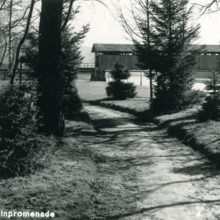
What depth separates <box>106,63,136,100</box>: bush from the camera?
89.3ft

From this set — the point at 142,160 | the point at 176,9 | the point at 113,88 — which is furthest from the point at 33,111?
the point at 113,88

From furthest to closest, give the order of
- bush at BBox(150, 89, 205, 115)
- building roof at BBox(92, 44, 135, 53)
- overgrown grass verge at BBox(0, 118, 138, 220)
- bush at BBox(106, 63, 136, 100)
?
building roof at BBox(92, 44, 135, 53) < bush at BBox(106, 63, 136, 100) < bush at BBox(150, 89, 205, 115) < overgrown grass verge at BBox(0, 118, 138, 220)

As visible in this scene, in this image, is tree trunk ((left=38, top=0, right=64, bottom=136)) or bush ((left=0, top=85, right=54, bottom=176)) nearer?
bush ((left=0, top=85, right=54, bottom=176))

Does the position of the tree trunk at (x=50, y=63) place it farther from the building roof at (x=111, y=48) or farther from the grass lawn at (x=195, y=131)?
the building roof at (x=111, y=48)

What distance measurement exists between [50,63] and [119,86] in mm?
17479

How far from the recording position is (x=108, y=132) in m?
13.1

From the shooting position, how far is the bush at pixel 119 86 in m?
27.2

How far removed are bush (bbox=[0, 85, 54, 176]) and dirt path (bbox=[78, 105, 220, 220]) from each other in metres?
1.83

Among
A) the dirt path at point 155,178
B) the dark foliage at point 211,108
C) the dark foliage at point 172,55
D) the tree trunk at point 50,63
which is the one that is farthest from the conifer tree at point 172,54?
the tree trunk at point 50,63

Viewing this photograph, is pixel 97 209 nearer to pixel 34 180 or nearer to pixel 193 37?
pixel 34 180

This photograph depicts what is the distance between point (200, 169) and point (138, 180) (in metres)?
1.86

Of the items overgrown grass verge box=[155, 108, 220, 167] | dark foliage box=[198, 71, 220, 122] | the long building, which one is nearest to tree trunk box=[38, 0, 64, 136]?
overgrown grass verge box=[155, 108, 220, 167]
